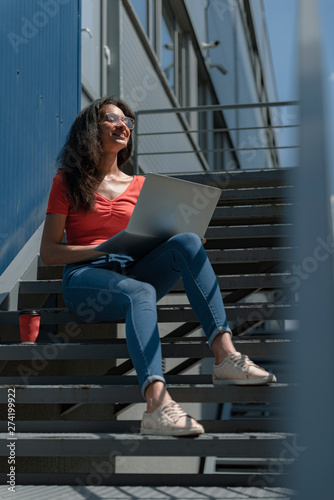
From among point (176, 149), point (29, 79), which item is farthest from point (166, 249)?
point (176, 149)

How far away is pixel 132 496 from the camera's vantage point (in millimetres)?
1961

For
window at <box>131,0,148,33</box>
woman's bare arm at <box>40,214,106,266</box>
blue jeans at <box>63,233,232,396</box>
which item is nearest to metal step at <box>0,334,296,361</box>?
blue jeans at <box>63,233,232,396</box>

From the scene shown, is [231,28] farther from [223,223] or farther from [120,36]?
[223,223]

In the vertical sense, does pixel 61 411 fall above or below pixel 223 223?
below

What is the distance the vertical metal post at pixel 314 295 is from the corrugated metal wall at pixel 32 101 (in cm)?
275

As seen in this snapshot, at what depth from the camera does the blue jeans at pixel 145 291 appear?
7.03 feet

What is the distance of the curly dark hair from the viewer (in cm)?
274

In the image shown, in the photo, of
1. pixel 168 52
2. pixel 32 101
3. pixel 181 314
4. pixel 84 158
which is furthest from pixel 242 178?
pixel 168 52

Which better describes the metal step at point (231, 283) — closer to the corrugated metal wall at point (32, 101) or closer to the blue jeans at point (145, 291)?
the corrugated metal wall at point (32, 101)

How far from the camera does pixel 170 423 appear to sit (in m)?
2.03

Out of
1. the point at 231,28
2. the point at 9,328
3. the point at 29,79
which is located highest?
the point at 231,28

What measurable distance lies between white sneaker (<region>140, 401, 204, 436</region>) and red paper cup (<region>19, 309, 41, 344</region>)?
93 centimetres

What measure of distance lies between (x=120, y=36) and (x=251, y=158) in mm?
9579

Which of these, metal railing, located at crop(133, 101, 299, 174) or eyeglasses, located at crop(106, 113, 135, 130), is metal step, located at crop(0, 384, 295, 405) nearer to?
eyeglasses, located at crop(106, 113, 135, 130)
